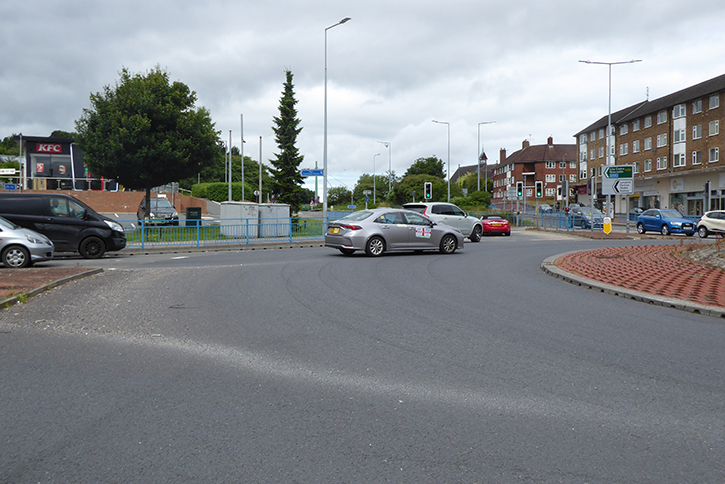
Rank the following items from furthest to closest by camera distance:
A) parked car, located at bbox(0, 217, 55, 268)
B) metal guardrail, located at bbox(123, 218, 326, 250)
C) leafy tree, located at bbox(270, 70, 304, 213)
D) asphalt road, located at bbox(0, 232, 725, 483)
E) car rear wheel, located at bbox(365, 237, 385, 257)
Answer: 1. leafy tree, located at bbox(270, 70, 304, 213)
2. metal guardrail, located at bbox(123, 218, 326, 250)
3. car rear wheel, located at bbox(365, 237, 385, 257)
4. parked car, located at bbox(0, 217, 55, 268)
5. asphalt road, located at bbox(0, 232, 725, 483)

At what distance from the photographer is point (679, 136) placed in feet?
191

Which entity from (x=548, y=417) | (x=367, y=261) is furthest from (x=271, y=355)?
(x=367, y=261)

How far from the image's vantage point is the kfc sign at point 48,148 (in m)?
53.6

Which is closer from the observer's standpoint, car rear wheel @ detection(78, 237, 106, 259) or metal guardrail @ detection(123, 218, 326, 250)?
car rear wheel @ detection(78, 237, 106, 259)

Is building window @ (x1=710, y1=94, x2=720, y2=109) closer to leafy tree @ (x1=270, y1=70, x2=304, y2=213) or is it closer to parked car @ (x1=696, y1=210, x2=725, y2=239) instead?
parked car @ (x1=696, y1=210, x2=725, y2=239)

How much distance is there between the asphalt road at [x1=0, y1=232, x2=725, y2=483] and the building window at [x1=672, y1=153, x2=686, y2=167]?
56016mm

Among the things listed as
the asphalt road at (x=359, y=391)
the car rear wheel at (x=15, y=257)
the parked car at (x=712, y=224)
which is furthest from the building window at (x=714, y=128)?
the car rear wheel at (x=15, y=257)

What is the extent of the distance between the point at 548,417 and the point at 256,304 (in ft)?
18.8

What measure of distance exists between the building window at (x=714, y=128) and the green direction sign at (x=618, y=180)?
28113 mm

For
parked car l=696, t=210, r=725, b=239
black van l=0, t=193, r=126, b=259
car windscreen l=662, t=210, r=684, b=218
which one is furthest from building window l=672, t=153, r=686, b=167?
black van l=0, t=193, r=126, b=259

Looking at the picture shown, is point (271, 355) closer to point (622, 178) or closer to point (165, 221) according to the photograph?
point (165, 221)

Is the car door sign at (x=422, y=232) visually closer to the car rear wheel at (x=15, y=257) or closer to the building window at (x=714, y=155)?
the car rear wheel at (x=15, y=257)

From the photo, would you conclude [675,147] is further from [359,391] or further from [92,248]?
[359,391]

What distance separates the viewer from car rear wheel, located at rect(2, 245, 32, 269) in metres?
14.6
